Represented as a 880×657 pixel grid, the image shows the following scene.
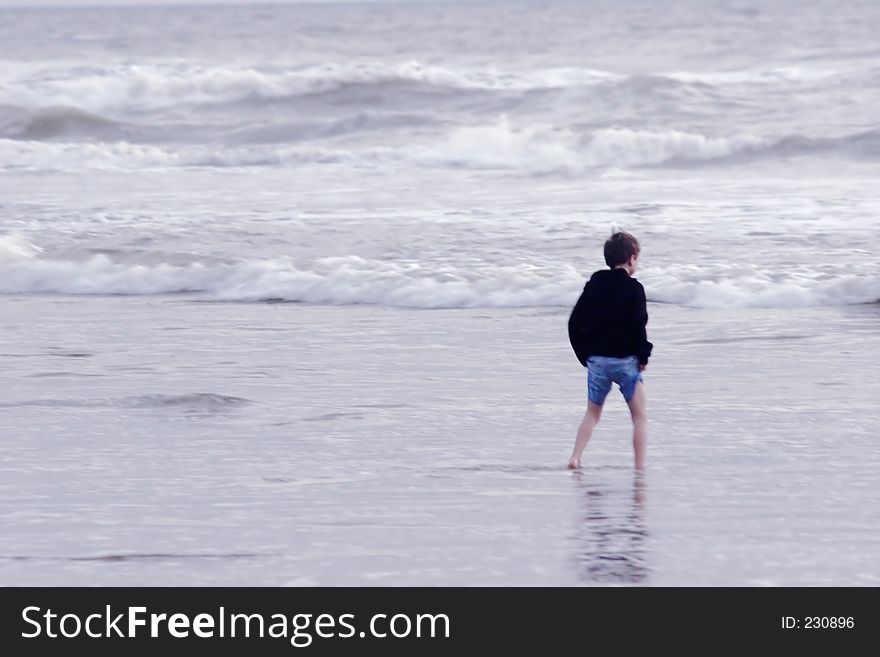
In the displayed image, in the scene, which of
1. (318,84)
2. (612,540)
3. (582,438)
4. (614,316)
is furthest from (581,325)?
(318,84)

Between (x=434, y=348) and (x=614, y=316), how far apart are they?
294 centimetres

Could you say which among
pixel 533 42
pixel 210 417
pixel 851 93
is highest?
pixel 533 42

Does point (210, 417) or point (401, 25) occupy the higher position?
point (401, 25)

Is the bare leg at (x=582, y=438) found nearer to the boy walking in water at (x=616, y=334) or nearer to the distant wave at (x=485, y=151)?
the boy walking in water at (x=616, y=334)

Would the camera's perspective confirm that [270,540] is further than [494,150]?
No

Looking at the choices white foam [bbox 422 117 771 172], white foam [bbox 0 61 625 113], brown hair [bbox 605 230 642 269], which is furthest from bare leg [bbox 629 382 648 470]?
white foam [bbox 0 61 625 113]

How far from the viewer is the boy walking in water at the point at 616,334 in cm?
630

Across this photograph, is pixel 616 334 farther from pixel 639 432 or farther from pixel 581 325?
pixel 639 432

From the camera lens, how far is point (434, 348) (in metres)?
9.17

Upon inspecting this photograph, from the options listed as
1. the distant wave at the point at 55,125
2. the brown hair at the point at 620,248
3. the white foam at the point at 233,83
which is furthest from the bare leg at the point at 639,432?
the white foam at the point at 233,83

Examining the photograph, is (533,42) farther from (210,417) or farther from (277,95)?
(210,417)

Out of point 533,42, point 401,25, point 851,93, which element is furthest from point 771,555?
point 401,25

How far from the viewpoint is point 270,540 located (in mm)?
5258

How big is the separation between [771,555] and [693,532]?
356mm
